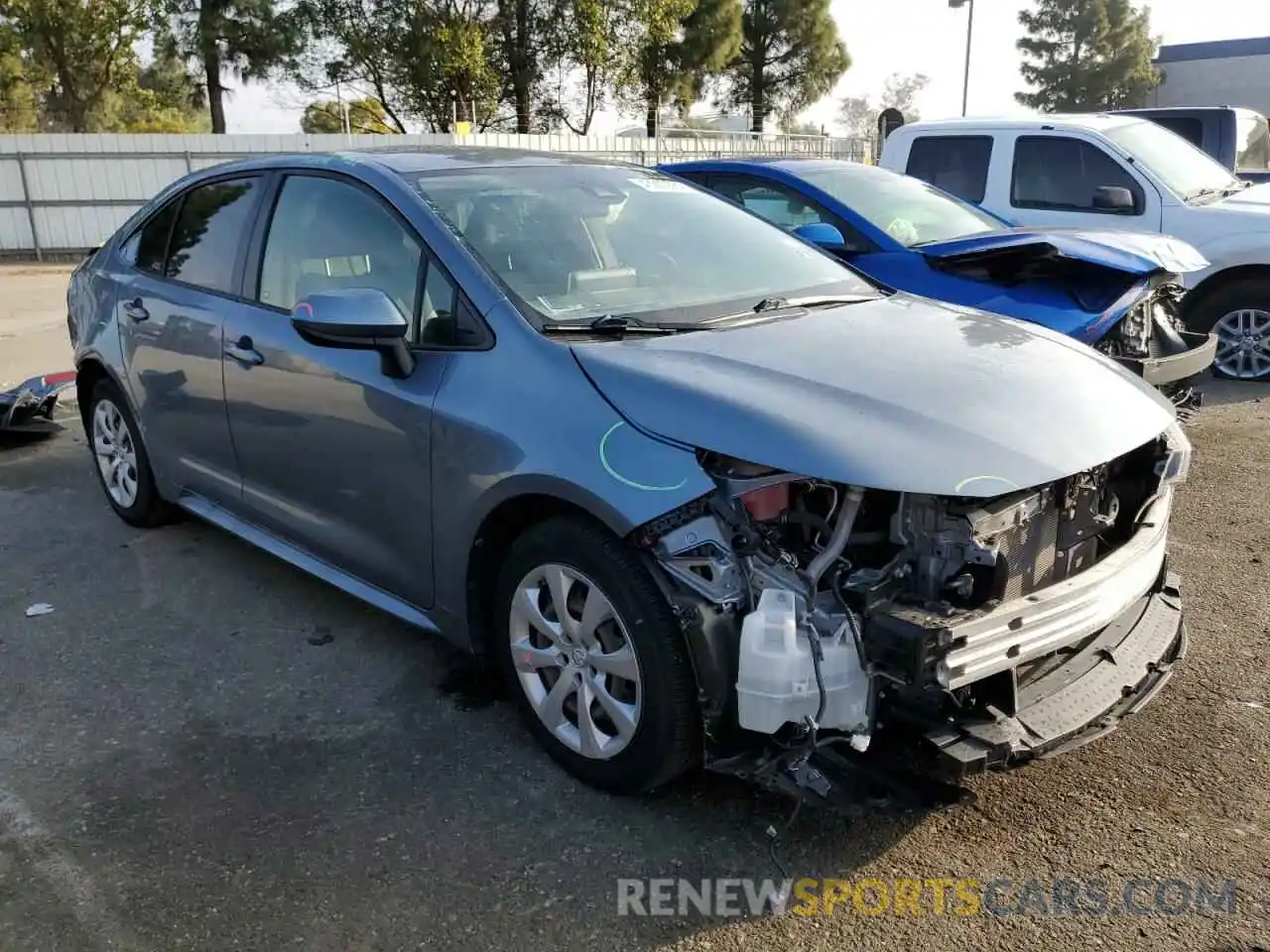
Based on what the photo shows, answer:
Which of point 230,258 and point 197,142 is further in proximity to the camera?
point 197,142

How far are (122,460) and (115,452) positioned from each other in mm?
90

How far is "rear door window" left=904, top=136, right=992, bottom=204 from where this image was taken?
A: 28.0ft

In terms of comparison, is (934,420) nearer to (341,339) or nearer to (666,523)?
(666,523)

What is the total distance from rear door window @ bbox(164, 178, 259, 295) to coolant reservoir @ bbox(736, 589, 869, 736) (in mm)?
2668

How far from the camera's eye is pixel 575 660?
2.90 m

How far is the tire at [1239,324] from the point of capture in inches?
307

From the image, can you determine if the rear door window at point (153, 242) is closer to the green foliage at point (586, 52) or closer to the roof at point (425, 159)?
the roof at point (425, 159)

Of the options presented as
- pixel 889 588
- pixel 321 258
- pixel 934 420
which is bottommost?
pixel 889 588

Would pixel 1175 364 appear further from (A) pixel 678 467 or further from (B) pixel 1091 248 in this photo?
(A) pixel 678 467

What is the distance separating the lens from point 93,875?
8.79 ft

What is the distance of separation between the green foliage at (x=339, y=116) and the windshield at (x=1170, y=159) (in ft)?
83.3

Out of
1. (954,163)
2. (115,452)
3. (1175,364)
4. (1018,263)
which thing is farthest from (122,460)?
(954,163)

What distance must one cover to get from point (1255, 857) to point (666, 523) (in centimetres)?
168

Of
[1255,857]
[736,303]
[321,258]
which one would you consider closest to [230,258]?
[321,258]
